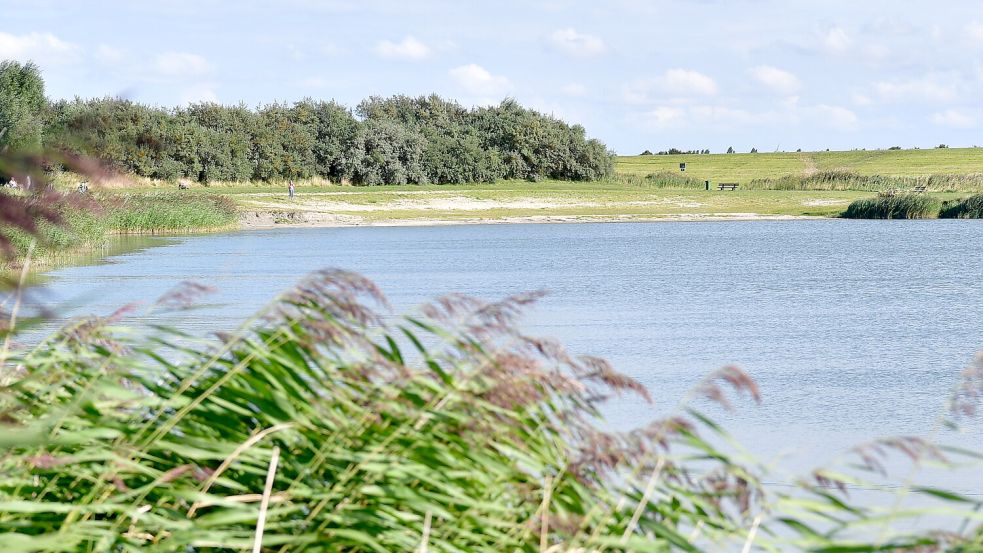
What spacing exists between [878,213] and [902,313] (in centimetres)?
3480

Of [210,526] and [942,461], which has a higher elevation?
[942,461]

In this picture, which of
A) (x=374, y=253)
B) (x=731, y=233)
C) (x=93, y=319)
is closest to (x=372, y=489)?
(x=93, y=319)

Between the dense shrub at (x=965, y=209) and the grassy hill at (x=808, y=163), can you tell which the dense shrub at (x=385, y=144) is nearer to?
the grassy hill at (x=808, y=163)

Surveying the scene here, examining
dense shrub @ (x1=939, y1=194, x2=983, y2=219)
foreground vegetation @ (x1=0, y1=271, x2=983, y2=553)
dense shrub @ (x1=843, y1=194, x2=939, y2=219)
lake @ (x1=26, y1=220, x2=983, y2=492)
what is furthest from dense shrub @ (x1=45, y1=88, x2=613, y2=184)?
foreground vegetation @ (x1=0, y1=271, x2=983, y2=553)

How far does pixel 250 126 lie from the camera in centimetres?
6412

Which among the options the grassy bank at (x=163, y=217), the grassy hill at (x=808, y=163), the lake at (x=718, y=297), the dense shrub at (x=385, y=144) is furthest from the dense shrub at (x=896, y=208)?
the grassy hill at (x=808, y=163)

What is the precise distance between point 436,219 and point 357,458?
4851cm

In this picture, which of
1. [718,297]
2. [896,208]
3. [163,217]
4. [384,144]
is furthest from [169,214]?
[896,208]

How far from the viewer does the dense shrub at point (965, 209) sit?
160ft

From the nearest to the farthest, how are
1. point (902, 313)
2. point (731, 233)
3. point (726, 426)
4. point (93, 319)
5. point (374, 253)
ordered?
point (93, 319), point (726, 426), point (902, 313), point (374, 253), point (731, 233)

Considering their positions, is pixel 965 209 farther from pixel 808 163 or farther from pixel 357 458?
pixel 808 163

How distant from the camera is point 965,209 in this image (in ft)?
161

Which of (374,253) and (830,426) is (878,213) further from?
(830,426)

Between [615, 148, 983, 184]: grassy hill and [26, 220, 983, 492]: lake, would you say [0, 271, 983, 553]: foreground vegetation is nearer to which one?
[26, 220, 983, 492]: lake
